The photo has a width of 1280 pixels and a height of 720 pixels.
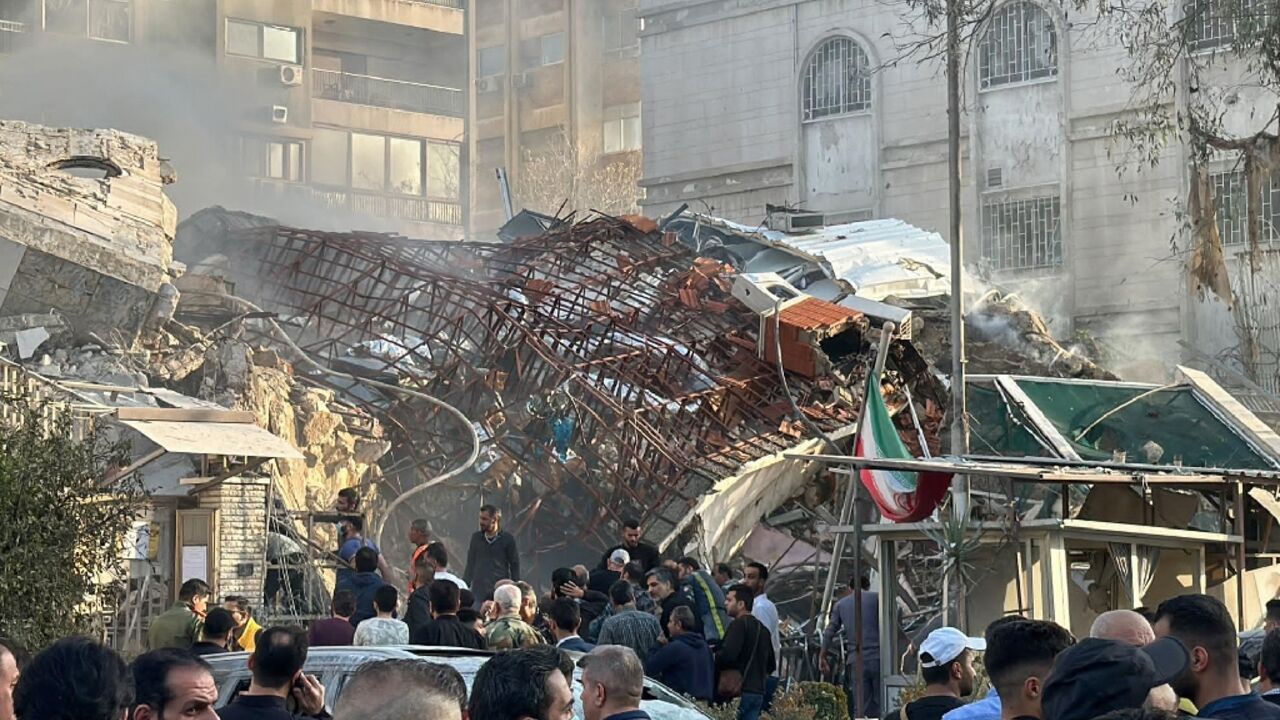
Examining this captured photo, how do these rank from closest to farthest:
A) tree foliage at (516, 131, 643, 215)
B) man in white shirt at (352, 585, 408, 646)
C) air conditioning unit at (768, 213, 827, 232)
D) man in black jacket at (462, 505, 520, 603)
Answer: man in white shirt at (352, 585, 408, 646), man in black jacket at (462, 505, 520, 603), air conditioning unit at (768, 213, 827, 232), tree foliage at (516, 131, 643, 215)

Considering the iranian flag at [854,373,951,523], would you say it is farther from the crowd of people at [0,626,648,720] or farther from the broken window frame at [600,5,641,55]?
the broken window frame at [600,5,641,55]

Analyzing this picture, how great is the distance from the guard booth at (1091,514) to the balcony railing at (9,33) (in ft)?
111

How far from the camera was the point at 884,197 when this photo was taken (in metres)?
42.3

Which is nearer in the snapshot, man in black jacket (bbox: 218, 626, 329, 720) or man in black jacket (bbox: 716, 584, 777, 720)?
man in black jacket (bbox: 218, 626, 329, 720)

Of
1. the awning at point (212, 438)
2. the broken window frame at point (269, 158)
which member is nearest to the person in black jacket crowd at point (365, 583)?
the awning at point (212, 438)

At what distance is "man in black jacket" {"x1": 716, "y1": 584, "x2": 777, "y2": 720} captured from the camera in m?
13.1

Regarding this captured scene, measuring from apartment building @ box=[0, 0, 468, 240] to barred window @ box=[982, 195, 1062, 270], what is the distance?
16.2 meters

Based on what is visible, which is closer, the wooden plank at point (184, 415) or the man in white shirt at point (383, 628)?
the man in white shirt at point (383, 628)

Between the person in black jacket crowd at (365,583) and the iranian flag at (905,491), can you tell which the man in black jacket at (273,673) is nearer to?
the person in black jacket crowd at (365,583)

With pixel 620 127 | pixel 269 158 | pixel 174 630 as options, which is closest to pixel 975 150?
pixel 269 158

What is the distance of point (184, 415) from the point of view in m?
18.2

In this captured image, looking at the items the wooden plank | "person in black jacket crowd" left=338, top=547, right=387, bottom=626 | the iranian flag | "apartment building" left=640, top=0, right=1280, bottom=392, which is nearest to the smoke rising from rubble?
"apartment building" left=640, top=0, right=1280, bottom=392

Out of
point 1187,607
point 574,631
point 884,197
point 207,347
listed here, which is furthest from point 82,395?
point 884,197

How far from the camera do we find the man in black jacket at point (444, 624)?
12.0 meters
